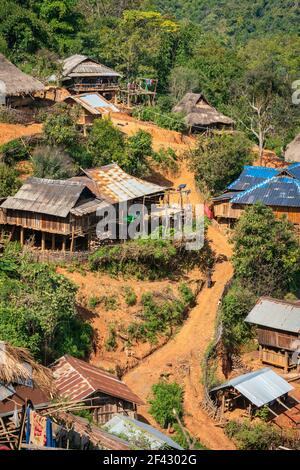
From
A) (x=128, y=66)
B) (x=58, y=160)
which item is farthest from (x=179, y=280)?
(x=128, y=66)

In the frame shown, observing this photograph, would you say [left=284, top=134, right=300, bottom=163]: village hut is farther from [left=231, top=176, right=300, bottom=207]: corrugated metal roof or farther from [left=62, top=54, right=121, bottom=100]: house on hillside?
[left=62, top=54, right=121, bottom=100]: house on hillside

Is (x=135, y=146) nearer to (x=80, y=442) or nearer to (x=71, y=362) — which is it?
(x=71, y=362)

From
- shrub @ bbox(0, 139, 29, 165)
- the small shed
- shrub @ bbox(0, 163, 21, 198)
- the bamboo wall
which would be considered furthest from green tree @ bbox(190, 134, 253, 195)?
the small shed

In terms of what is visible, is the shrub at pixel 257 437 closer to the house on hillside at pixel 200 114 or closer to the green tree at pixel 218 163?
the green tree at pixel 218 163

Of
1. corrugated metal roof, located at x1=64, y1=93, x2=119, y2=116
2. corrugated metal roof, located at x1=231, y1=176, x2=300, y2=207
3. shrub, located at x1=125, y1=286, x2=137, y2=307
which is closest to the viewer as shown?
shrub, located at x1=125, y1=286, x2=137, y2=307

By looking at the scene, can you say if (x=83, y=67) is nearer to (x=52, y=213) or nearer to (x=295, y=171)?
(x=295, y=171)

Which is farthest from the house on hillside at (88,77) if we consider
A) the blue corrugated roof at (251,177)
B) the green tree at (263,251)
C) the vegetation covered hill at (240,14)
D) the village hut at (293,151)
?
the vegetation covered hill at (240,14)
